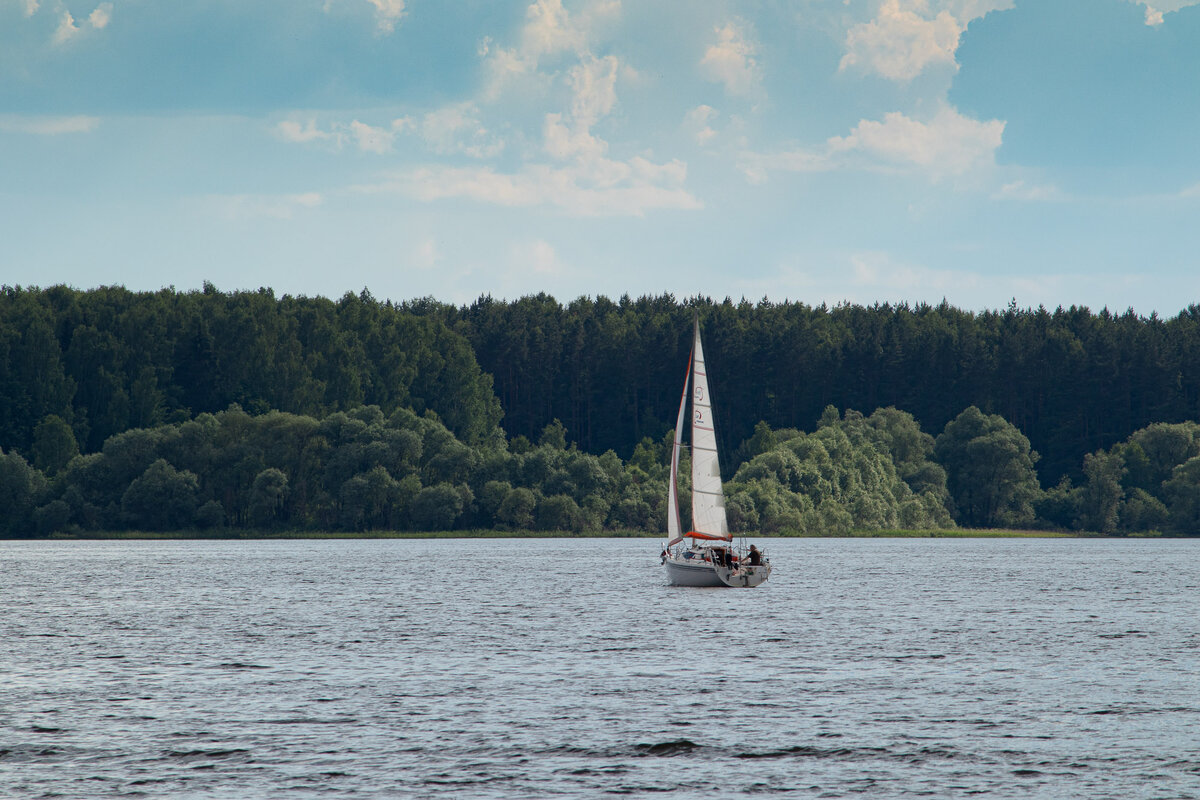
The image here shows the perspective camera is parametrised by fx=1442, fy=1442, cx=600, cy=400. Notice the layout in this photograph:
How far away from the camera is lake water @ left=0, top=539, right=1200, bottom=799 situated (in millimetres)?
34406

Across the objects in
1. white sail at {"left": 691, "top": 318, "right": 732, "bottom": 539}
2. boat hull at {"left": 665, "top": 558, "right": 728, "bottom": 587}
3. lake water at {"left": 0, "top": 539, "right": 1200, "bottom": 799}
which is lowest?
lake water at {"left": 0, "top": 539, "right": 1200, "bottom": 799}

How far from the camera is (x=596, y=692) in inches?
1875

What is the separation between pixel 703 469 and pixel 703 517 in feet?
9.83

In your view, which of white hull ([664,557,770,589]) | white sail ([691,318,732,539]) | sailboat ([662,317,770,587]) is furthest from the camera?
white hull ([664,557,770,589])

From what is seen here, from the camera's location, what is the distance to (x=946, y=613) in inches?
3142

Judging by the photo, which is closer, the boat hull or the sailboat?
the sailboat

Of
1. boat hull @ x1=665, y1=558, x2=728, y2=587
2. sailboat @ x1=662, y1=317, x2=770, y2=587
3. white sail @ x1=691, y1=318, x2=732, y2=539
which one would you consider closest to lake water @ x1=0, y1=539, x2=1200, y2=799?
boat hull @ x1=665, y1=558, x2=728, y2=587

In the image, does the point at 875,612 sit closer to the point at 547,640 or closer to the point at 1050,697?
the point at 547,640

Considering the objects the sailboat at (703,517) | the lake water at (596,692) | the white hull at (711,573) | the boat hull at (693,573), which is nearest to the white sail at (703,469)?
the sailboat at (703,517)

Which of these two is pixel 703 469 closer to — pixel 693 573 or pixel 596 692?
pixel 693 573

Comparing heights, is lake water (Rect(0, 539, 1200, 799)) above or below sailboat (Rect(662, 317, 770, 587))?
below

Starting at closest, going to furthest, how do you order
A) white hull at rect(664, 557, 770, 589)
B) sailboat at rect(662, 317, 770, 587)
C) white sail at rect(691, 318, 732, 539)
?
white sail at rect(691, 318, 732, 539) → sailboat at rect(662, 317, 770, 587) → white hull at rect(664, 557, 770, 589)

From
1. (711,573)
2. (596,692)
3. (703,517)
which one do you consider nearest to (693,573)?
(711,573)

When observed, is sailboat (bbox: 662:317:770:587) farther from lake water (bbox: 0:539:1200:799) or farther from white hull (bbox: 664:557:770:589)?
lake water (bbox: 0:539:1200:799)
